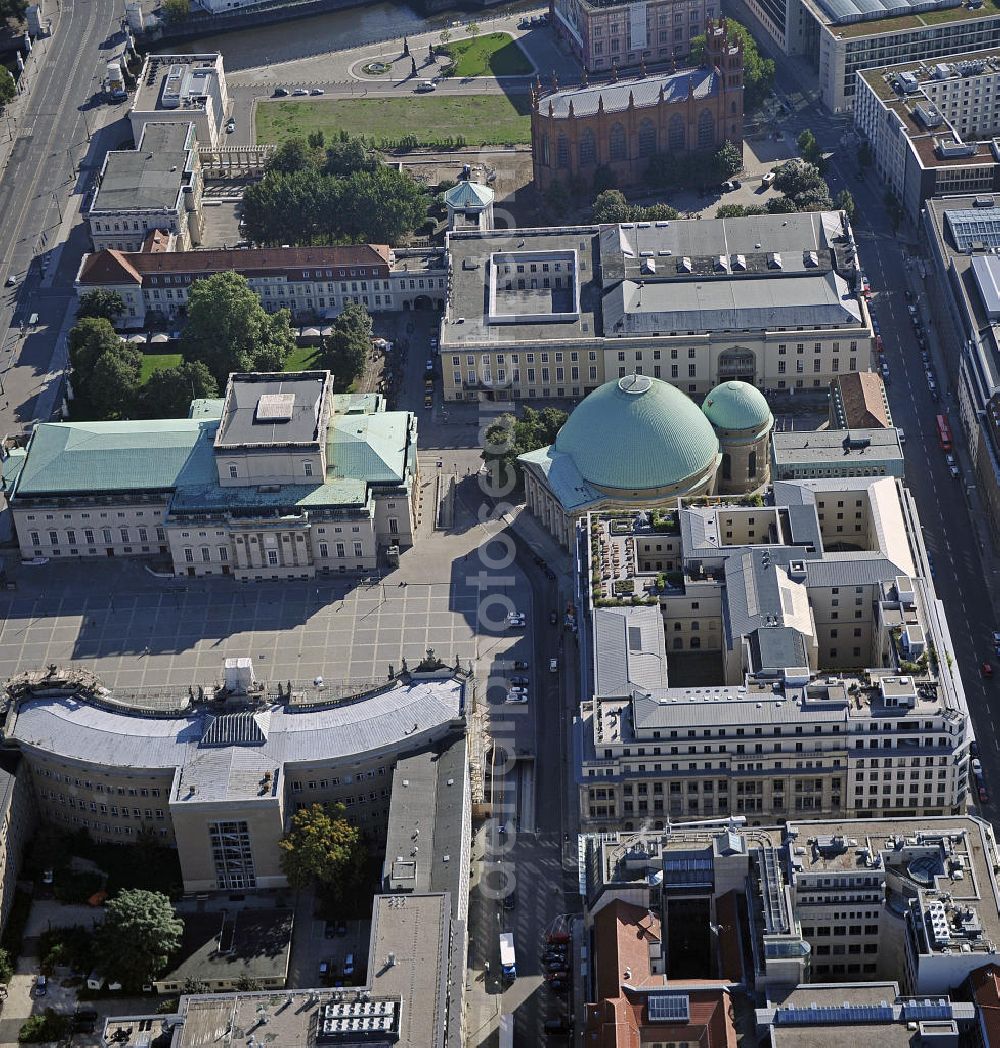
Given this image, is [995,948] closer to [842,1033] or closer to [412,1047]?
[842,1033]

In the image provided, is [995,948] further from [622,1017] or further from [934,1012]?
[622,1017]

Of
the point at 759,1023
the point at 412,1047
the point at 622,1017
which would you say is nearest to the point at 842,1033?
the point at 759,1023

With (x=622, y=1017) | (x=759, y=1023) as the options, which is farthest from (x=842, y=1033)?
(x=622, y=1017)

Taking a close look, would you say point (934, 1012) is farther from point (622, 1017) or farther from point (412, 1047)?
point (412, 1047)

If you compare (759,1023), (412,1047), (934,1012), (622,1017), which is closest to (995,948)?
(934,1012)
